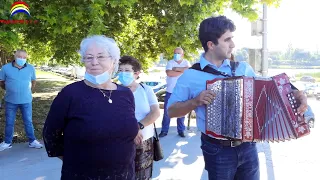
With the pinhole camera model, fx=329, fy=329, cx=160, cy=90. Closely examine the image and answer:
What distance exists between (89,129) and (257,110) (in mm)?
1209

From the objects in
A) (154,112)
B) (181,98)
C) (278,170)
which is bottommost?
(278,170)

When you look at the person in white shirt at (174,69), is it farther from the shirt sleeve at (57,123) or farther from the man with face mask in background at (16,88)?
the shirt sleeve at (57,123)

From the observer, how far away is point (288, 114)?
238 cm

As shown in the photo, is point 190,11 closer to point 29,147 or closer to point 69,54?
point 29,147

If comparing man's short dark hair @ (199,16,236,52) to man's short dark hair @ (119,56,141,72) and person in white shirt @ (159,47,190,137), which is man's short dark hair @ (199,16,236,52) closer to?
man's short dark hair @ (119,56,141,72)

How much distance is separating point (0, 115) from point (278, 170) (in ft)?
29.0

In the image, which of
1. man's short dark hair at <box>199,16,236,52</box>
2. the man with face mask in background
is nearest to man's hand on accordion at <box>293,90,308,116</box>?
man's short dark hair at <box>199,16,236,52</box>

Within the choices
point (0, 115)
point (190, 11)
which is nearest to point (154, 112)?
point (190, 11)

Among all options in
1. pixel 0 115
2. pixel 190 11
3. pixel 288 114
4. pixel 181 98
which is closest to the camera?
pixel 288 114

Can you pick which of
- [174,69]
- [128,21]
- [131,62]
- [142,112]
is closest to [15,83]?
[174,69]

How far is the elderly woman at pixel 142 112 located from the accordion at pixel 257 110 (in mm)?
881

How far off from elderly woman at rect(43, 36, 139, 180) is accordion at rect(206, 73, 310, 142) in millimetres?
679

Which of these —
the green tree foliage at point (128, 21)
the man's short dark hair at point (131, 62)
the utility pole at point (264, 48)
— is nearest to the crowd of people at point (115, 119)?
the man's short dark hair at point (131, 62)

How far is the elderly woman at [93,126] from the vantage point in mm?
2127
